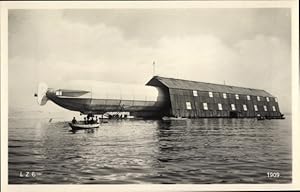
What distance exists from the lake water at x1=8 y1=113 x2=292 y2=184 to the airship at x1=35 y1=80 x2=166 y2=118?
6cm

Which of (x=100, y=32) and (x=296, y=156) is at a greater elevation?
(x=100, y=32)

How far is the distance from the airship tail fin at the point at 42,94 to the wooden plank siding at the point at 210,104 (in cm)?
47

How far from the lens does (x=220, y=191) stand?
1.67 meters

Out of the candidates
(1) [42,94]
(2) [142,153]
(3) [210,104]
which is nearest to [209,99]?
(3) [210,104]

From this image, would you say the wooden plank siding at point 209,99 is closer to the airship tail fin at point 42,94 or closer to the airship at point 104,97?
the airship at point 104,97

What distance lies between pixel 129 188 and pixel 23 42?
2.21 ft

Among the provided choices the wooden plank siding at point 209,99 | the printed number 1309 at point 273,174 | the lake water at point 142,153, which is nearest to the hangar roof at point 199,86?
the wooden plank siding at point 209,99

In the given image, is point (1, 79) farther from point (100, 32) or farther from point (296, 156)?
point (296, 156)

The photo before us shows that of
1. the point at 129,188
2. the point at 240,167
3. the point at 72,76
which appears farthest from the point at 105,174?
the point at 240,167

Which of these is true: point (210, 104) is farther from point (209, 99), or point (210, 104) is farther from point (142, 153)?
point (142, 153)

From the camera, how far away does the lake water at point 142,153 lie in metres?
1.67

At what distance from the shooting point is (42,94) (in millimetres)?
1693

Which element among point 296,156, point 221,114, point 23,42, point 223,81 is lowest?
point 296,156

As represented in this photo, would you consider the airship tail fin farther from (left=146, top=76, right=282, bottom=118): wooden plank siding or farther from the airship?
(left=146, top=76, right=282, bottom=118): wooden plank siding
